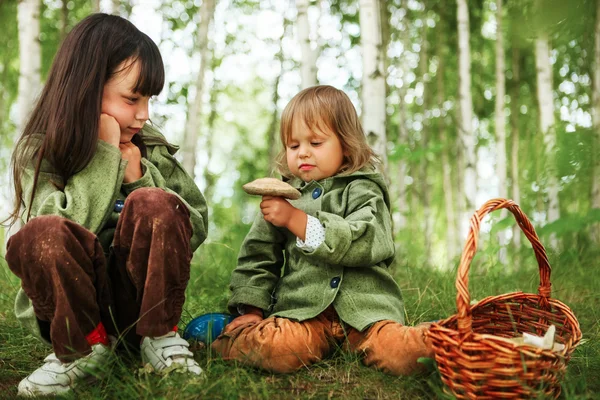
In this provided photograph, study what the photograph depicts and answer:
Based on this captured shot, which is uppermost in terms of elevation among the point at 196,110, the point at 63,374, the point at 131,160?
the point at 196,110

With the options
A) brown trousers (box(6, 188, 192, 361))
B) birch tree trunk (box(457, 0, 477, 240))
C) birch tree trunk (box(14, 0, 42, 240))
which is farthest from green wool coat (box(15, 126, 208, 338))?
birch tree trunk (box(457, 0, 477, 240))

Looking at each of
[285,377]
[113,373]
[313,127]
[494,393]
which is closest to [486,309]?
[494,393]

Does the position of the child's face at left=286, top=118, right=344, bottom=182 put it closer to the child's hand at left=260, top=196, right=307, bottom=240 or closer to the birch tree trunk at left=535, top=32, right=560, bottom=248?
the child's hand at left=260, top=196, right=307, bottom=240

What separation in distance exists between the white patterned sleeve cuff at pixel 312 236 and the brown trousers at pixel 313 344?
358 mm

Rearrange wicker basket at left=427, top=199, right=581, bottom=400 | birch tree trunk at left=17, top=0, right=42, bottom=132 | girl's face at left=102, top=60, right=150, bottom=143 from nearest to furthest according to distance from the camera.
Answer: wicker basket at left=427, top=199, right=581, bottom=400 < girl's face at left=102, top=60, right=150, bottom=143 < birch tree trunk at left=17, top=0, right=42, bottom=132

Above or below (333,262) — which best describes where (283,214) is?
above

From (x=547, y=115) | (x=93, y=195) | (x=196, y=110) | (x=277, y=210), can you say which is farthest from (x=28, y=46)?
(x=547, y=115)

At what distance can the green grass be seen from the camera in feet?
6.66

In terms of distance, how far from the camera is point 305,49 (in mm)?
4723

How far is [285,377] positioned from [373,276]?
593 mm

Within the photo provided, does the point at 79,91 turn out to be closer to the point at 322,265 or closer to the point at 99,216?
the point at 99,216

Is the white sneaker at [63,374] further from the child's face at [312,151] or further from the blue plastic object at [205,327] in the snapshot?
the child's face at [312,151]

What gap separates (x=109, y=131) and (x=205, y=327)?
951 millimetres

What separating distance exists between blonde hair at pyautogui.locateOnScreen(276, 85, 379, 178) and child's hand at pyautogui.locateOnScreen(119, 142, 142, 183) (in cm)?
65
